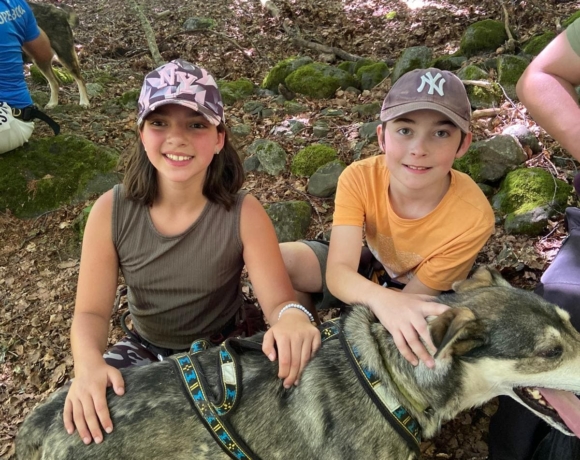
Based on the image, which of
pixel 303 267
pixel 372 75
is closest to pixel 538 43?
pixel 372 75

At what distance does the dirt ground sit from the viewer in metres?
4.40

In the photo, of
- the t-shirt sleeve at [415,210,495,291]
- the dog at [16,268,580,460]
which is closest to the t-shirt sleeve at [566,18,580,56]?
the t-shirt sleeve at [415,210,495,291]

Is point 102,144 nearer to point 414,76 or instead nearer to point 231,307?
point 231,307

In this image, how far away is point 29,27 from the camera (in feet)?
24.0

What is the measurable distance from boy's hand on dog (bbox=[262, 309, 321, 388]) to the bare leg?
1.05m

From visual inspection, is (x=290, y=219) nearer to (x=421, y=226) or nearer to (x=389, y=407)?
(x=421, y=226)

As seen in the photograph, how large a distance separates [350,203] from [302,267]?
2.38 feet

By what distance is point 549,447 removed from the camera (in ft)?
8.72

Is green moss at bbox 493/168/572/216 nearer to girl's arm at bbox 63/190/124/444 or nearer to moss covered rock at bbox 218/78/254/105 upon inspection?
girl's arm at bbox 63/190/124/444

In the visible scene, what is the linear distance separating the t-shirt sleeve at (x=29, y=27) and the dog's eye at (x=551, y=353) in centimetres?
809

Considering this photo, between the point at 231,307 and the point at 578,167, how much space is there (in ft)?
13.8

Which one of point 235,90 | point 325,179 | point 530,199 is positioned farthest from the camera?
point 235,90

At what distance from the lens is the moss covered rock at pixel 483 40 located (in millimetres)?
8359

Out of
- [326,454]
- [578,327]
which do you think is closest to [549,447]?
[578,327]
